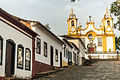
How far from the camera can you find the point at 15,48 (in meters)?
15.6

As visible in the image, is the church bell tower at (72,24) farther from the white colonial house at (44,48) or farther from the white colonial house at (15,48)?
the white colonial house at (15,48)

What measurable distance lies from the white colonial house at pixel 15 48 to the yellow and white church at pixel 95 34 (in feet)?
144

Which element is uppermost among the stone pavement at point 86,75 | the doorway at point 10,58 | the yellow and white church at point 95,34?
the yellow and white church at point 95,34

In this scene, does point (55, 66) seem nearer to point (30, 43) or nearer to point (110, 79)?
point (30, 43)

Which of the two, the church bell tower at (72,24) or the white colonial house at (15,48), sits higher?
the church bell tower at (72,24)

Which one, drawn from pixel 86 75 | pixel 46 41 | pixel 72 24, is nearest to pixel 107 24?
pixel 72 24

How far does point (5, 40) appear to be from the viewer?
14.3 meters

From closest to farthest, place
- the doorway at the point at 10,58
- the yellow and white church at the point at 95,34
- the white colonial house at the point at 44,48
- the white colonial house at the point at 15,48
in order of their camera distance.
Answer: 1. the white colonial house at the point at 15,48
2. the doorway at the point at 10,58
3. the white colonial house at the point at 44,48
4. the yellow and white church at the point at 95,34

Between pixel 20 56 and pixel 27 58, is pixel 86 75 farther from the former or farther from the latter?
pixel 20 56

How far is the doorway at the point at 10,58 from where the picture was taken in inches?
574

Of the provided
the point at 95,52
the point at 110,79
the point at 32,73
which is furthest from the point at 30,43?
the point at 95,52

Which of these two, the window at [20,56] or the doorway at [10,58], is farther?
the window at [20,56]

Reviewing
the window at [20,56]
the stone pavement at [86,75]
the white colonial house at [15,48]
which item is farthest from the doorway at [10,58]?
the stone pavement at [86,75]

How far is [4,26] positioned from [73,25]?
5038 cm
